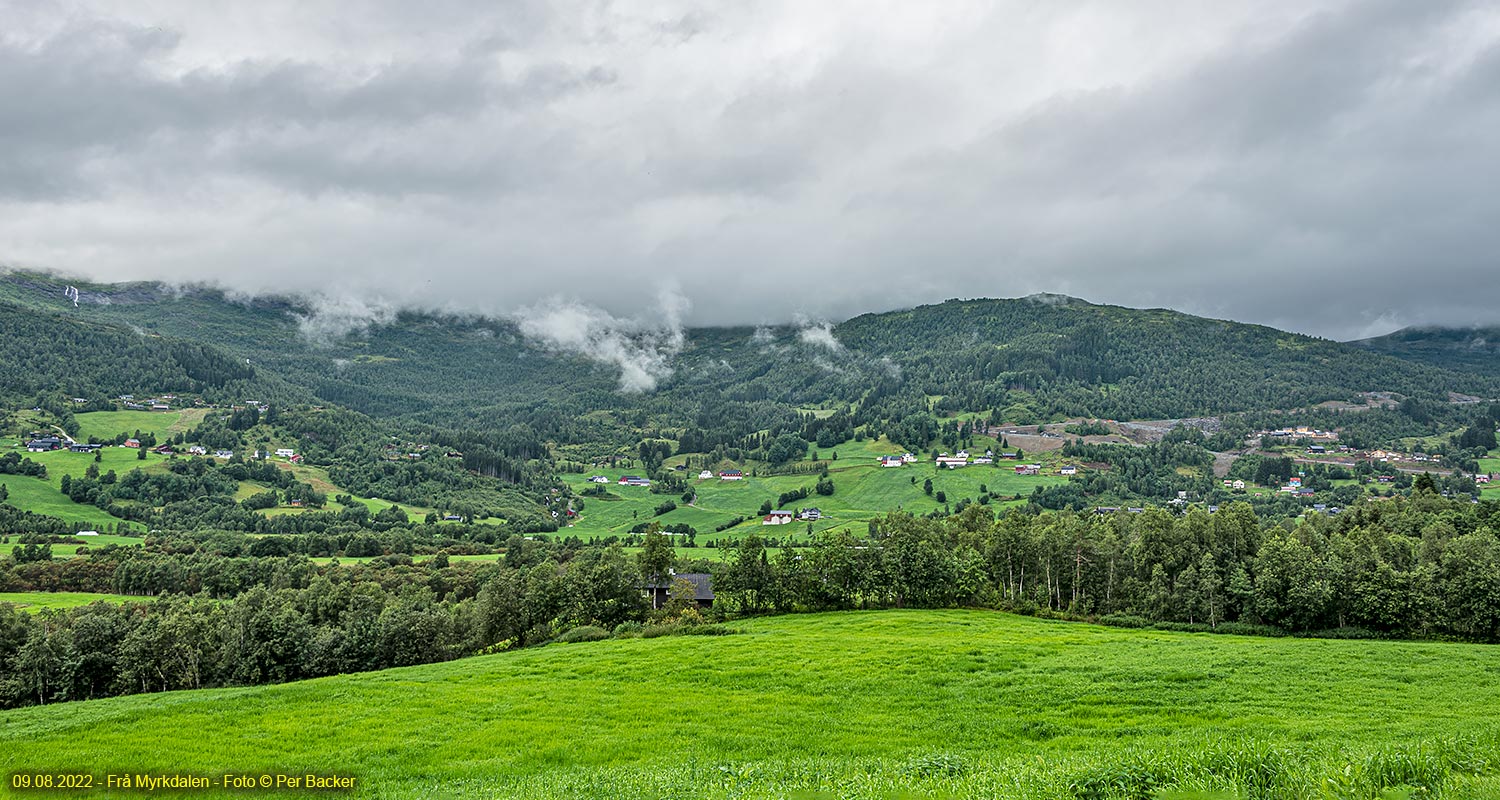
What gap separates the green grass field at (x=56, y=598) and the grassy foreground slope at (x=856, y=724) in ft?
234

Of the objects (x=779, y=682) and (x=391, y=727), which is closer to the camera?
(x=391, y=727)

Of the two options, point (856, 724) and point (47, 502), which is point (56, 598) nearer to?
point (47, 502)

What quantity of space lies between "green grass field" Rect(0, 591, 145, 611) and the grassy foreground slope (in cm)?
7129

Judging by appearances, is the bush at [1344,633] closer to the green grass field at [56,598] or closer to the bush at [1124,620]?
the bush at [1124,620]

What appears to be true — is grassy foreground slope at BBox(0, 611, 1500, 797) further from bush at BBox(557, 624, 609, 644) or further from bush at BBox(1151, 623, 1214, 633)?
bush at BBox(1151, 623, 1214, 633)

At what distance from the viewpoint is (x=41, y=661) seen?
53.9 m

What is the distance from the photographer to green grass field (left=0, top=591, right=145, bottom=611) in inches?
3573

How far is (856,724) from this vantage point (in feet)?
89.3

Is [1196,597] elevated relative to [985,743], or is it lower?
lower

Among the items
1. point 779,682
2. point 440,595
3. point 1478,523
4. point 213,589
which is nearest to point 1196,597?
point 1478,523

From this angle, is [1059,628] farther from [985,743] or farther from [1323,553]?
[985,743]

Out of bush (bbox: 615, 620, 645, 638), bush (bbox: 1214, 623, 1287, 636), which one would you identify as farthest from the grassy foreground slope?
bush (bbox: 1214, 623, 1287, 636)

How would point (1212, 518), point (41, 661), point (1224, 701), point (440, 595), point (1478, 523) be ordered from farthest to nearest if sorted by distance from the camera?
point (440, 595)
point (1212, 518)
point (1478, 523)
point (41, 661)
point (1224, 701)

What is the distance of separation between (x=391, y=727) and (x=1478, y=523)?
104 meters
